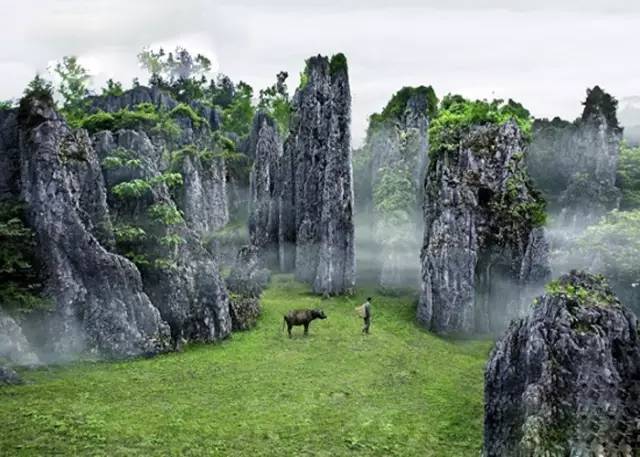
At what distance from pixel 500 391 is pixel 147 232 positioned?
1918 centimetres

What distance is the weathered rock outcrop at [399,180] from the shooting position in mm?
43656

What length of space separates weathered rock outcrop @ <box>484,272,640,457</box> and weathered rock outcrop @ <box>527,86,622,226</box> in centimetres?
3951

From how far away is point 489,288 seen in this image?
34000 millimetres

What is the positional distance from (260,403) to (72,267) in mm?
10802

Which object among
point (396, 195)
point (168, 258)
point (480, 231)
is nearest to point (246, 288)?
point (168, 258)

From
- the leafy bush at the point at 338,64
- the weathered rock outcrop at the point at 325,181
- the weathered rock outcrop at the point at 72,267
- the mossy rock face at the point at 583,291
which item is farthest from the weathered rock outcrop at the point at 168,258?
the leafy bush at the point at 338,64

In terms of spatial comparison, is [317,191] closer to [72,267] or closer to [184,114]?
[72,267]

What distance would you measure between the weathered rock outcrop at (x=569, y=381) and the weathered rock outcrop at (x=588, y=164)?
130ft

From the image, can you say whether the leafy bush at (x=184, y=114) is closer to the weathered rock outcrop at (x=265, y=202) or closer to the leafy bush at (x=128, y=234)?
the weathered rock outcrop at (x=265, y=202)

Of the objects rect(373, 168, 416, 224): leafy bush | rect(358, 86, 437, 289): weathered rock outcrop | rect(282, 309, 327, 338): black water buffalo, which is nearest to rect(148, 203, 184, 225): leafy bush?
rect(282, 309, 327, 338): black water buffalo

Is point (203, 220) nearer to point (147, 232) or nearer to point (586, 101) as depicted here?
point (147, 232)

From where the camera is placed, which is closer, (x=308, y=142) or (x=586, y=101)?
(x=308, y=142)

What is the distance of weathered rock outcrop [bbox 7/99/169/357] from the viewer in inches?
953

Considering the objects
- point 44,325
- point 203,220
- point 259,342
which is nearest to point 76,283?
point 44,325
